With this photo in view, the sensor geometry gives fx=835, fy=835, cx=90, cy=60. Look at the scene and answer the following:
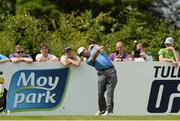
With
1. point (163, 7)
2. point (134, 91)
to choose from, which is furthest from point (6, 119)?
point (163, 7)

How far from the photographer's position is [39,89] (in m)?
19.5

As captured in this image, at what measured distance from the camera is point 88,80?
63.8 ft

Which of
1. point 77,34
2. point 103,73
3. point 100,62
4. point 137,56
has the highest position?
point 100,62

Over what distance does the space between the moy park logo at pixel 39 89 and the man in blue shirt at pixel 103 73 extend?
1049 mm

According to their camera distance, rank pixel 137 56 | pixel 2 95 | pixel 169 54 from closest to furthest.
Answer: pixel 2 95 < pixel 169 54 < pixel 137 56

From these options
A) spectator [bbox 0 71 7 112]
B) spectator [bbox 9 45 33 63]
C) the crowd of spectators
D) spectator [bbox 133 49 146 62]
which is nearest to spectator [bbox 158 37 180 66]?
the crowd of spectators

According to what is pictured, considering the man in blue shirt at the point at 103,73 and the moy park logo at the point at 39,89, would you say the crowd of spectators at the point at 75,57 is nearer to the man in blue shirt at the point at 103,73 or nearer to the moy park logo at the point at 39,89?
the moy park logo at the point at 39,89

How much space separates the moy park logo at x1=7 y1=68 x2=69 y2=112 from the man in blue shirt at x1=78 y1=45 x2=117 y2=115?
1.05m

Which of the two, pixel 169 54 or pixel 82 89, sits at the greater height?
pixel 169 54

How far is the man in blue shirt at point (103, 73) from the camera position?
18.6 meters

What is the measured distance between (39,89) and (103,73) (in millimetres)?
1747

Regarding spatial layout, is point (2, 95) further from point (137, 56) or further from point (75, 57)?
point (137, 56)

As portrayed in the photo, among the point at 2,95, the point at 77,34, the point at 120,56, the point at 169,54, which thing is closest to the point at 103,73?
the point at 120,56

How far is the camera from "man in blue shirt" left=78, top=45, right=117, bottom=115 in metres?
18.6
